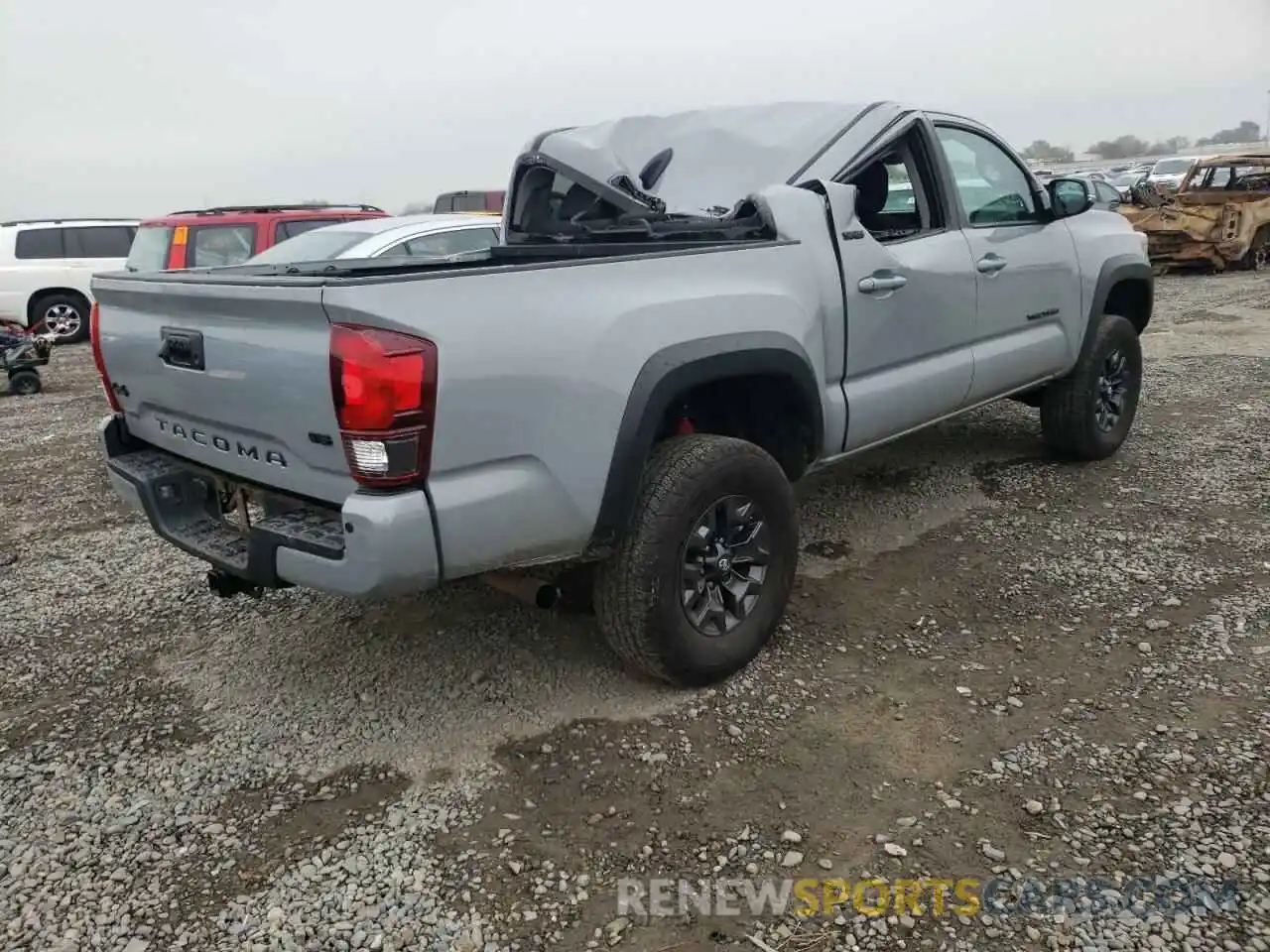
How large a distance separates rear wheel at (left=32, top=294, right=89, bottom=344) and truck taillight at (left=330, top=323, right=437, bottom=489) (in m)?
12.5

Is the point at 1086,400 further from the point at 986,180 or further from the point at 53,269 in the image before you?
the point at 53,269

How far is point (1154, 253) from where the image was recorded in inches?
601

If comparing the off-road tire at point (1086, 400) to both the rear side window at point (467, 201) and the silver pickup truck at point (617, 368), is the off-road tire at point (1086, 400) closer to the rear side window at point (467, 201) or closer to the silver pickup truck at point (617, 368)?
the silver pickup truck at point (617, 368)

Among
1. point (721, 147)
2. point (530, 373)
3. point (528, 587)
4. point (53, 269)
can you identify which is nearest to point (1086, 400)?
point (721, 147)

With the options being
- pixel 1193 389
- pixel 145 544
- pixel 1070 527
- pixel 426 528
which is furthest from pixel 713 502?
pixel 1193 389

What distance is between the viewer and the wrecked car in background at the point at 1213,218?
1454 cm

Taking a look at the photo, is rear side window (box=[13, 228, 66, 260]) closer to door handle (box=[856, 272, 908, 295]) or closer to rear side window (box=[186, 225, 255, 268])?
rear side window (box=[186, 225, 255, 268])

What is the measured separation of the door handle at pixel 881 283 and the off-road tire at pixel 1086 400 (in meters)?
1.79

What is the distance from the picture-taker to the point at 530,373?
2568mm

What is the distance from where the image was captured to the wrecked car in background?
14.5m

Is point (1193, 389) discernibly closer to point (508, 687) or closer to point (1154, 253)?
point (508, 687)

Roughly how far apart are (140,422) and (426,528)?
143 centimetres

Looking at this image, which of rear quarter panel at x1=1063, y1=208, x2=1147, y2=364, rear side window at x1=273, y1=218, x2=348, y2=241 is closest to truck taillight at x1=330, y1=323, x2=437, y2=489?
rear quarter panel at x1=1063, y1=208, x2=1147, y2=364

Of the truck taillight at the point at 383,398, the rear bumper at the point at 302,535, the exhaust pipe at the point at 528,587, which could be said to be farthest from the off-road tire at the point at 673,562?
the truck taillight at the point at 383,398
